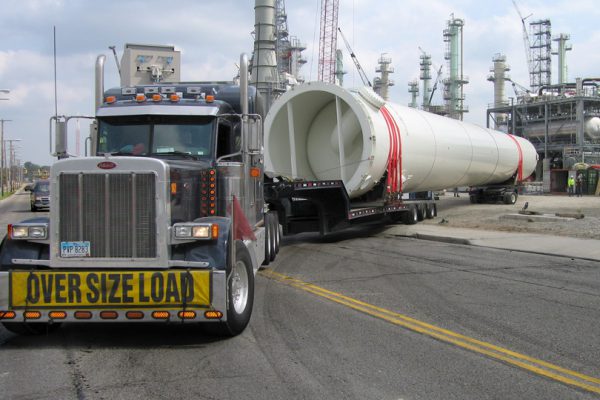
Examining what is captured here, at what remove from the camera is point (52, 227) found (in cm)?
607

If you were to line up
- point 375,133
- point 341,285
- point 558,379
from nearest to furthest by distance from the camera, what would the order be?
point 558,379 → point 341,285 → point 375,133

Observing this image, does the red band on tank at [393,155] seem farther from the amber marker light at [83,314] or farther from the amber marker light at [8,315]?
the amber marker light at [8,315]

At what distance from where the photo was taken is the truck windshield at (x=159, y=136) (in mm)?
7570

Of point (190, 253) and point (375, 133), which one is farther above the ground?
point (375, 133)

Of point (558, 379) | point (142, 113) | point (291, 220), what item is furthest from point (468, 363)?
point (291, 220)

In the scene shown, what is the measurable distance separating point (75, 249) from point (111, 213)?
532mm

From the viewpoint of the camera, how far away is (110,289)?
5828mm

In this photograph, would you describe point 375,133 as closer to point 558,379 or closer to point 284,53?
point 558,379

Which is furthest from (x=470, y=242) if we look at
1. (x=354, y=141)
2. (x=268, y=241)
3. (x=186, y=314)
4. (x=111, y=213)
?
(x=111, y=213)

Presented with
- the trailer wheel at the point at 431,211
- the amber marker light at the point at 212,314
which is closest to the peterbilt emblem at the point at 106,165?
the amber marker light at the point at 212,314

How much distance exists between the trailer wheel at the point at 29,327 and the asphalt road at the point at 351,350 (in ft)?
0.27

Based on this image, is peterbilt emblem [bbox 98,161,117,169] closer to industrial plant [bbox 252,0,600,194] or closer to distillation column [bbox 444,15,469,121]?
industrial plant [bbox 252,0,600,194]

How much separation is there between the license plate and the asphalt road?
967mm

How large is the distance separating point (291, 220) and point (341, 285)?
6.18 metres
